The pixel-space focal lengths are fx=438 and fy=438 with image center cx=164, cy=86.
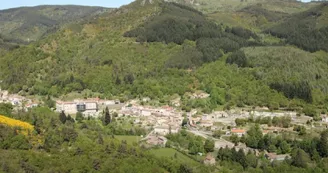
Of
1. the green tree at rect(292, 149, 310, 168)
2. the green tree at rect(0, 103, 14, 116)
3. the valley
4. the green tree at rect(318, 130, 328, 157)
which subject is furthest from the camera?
the green tree at rect(0, 103, 14, 116)

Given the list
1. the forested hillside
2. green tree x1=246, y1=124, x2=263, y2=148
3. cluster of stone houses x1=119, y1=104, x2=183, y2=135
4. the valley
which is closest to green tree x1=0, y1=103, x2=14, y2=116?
the valley

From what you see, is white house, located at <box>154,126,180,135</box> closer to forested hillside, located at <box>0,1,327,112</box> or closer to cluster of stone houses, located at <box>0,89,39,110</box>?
forested hillside, located at <box>0,1,327,112</box>

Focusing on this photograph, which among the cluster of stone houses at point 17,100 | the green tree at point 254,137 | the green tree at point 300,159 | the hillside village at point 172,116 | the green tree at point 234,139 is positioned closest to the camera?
the green tree at point 300,159

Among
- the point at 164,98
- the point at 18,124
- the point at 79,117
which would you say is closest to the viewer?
the point at 18,124

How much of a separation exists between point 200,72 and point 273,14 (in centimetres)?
9485

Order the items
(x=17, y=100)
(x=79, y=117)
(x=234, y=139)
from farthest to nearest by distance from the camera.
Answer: (x=17, y=100) → (x=79, y=117) → (x=234, y=139)

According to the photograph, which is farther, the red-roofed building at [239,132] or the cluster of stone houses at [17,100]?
the cluster of stone houses at [17,100]

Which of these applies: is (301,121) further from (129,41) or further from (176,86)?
(129,41)

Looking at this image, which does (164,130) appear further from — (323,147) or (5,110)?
(5,110)

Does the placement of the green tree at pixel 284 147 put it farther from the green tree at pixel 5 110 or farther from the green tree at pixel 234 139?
the green tree at pixel 5 110

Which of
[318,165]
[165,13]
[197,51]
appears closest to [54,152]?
[318,165]

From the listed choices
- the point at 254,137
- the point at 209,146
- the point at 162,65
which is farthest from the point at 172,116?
the point at 162,65

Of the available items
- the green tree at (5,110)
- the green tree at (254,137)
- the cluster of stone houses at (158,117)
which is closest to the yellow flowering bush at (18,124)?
the green tree at (5,110)

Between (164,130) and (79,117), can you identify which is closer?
(164,130)
